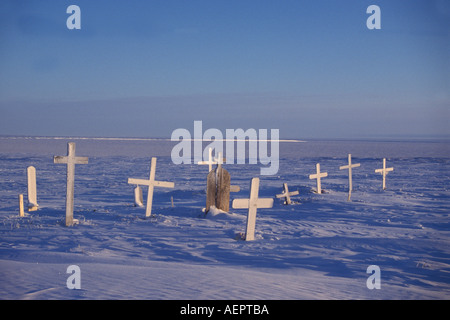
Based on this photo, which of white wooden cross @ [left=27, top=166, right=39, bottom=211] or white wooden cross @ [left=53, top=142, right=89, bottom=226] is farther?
white wooden cross @ [left=27, top=166, right=39, bottom=211]

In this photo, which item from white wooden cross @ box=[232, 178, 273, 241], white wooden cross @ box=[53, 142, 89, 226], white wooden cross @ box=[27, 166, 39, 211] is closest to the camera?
white wooden cross @ box=[232, 178, 273, 241]

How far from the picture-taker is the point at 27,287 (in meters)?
5.22

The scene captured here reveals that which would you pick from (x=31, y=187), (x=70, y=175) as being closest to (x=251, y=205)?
(x=70, y=175)

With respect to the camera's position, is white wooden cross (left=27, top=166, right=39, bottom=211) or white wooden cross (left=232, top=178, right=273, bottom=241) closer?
white wooden cross (left=232, top=178, right=273, bottom=241)

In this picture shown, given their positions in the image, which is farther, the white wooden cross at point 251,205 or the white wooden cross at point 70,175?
the white wooden cross at point 70,175

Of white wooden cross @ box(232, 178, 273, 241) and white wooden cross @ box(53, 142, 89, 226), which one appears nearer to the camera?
white wooden cross @ box(232, 178, 273, 241)

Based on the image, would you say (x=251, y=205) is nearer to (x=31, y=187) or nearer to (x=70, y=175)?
(x=70, y=175)

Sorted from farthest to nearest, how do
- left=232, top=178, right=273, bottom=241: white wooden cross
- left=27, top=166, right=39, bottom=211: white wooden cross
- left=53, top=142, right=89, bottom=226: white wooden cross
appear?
left=27, top=166, right=39, bottom=211: white wooden cross, left=53, top=142, right=89, bottom=226: white wooden cross, left=232, top=178, right=273, bottom=241: white wooden cross

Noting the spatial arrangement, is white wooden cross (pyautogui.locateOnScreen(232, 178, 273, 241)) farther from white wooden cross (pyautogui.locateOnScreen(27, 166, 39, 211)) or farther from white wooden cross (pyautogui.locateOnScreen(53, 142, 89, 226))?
white wooden cross (pyautogui.locateOnScreen(27, 166, 39, 211))

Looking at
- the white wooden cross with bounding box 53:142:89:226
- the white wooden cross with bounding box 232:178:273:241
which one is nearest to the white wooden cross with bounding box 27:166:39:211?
the white wooden cross with bounding box 53:142:89:226

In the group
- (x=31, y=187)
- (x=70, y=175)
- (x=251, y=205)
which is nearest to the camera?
(x=251, y=205)

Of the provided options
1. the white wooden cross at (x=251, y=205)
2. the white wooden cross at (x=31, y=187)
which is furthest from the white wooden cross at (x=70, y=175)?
the white wooden cross at (x=251, y=205)

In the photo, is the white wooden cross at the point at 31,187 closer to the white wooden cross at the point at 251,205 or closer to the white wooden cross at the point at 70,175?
the white wooden cross at the point at 70,175
